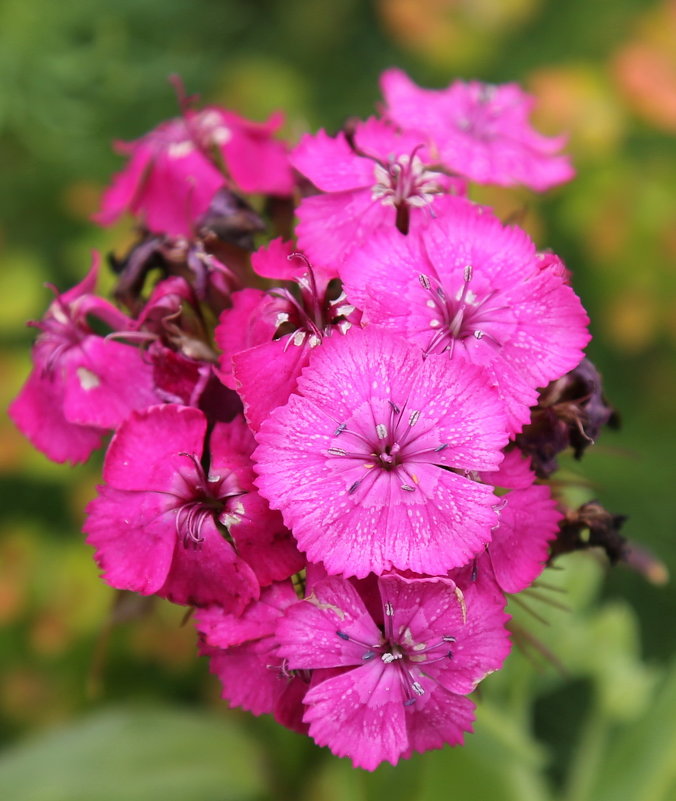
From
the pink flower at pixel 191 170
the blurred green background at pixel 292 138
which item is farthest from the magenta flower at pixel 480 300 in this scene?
the blurred green background at pixel 292 138

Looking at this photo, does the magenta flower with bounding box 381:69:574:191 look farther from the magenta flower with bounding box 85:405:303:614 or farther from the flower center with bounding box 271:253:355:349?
the magenta flower with bounding box 85:405:303:614

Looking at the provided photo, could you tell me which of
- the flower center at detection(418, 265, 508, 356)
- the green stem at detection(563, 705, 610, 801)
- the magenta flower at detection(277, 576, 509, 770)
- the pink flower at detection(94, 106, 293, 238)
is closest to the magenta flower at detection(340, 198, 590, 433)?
the flower center at detection(418, 265, 508, 356)

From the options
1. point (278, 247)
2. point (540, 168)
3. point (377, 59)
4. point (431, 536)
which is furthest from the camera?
A: point (377, 59)

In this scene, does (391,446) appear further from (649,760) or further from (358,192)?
(649,760)

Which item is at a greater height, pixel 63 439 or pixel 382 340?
pixel 382 340

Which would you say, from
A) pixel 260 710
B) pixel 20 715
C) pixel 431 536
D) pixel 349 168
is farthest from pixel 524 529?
pixel 20 715

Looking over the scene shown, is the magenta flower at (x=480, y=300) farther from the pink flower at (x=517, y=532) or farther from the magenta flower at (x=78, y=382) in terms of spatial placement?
the magenta flower at (x=78, y=382)

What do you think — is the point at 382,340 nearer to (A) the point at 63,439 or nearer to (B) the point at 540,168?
(A) the point at 63,439
